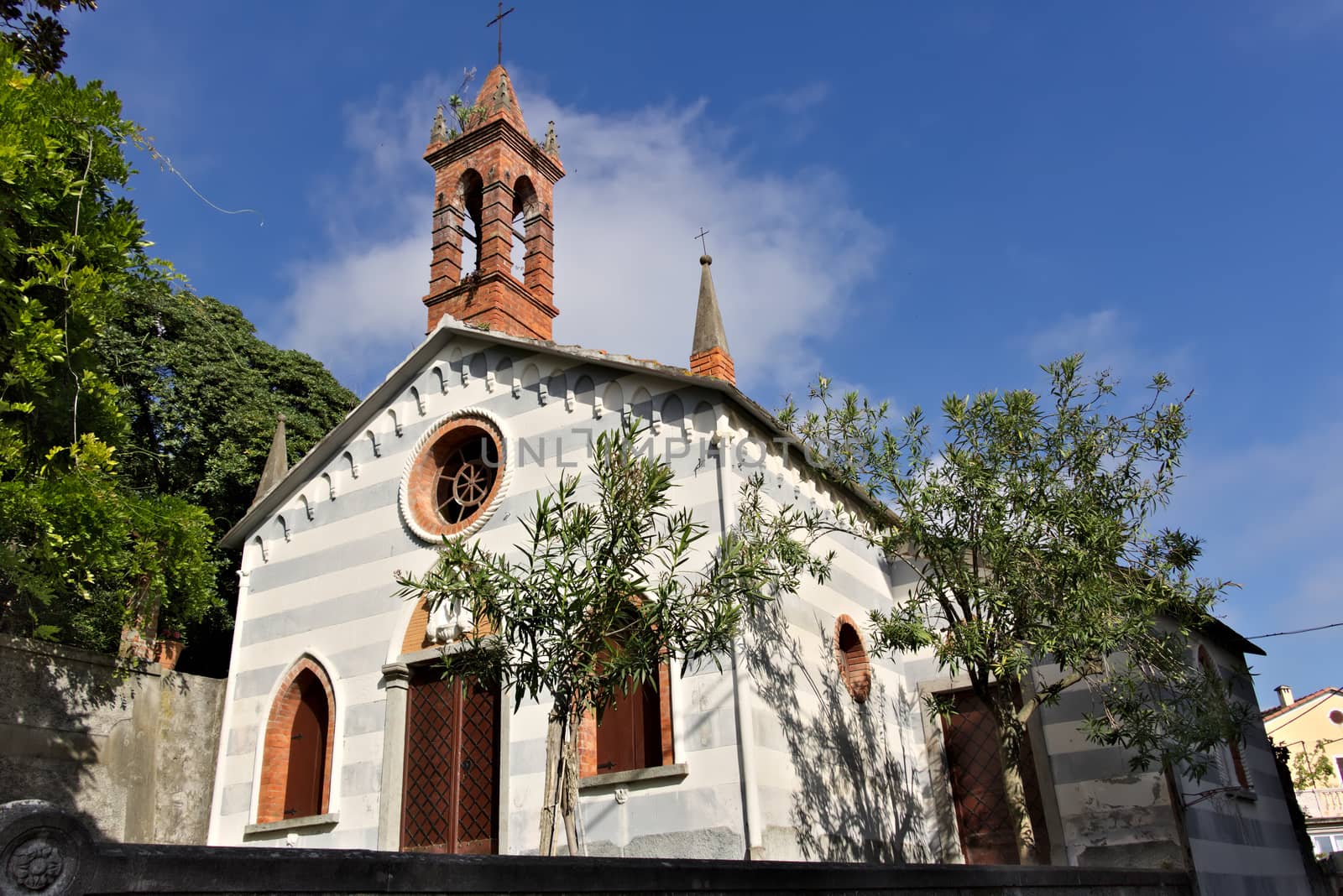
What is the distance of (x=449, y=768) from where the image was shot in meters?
13.3

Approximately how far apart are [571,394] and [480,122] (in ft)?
29.7

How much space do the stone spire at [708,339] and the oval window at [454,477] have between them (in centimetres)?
310

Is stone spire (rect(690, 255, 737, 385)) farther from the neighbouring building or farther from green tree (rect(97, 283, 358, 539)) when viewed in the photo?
the neighbouring building

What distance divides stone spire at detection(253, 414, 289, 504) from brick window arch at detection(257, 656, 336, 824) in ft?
10.7

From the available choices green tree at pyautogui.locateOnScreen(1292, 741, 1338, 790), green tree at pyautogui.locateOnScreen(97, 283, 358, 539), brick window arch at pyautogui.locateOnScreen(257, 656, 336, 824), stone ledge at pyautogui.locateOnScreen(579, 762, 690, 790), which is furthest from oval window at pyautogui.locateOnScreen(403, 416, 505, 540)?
green tree at pyautogui.locateOnScreen(1292, 741, 1338, 790)

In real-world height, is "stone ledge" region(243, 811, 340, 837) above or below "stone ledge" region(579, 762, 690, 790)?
below

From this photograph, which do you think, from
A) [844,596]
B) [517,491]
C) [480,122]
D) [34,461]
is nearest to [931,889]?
[844,596]

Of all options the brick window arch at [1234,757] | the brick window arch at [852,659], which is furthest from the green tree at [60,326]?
the brick window arch at [1234,757]

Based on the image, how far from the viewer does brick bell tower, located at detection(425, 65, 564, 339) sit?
19469 mm

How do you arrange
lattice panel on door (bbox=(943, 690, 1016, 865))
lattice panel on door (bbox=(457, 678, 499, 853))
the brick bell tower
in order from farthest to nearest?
the brick bell tower → lattice panel on door (bbox=(943, 690, 1016, 865)) → lattice panel on door (bbox=(457, 678, 499, 853))

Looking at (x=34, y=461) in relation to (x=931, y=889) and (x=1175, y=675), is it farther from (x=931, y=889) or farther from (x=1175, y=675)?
(x=1175, y=675)

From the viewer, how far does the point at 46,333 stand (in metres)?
9.33

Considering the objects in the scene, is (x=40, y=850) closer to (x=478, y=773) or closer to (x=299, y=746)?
(x=478, y=773)

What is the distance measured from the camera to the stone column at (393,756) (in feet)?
43.0
